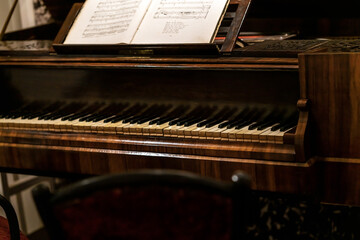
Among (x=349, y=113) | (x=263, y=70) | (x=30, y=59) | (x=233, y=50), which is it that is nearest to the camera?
(x=349, y=113)

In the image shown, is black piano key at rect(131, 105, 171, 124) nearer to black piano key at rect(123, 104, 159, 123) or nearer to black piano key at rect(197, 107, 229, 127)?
black piano key at rect(123, 104, 159, 123)

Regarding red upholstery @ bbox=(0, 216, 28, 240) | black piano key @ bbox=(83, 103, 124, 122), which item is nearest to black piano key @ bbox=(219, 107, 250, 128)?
black piano key @ bbox=(83, 103, 124, 122)

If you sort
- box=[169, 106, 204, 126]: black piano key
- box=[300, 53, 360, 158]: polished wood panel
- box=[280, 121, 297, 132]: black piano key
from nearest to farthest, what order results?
box=[300, 53, 360, 158]: polished wood panel, box=[280, 121, 297, 132]: black piano key, box=[169, 106, 204, 126]: black piano key

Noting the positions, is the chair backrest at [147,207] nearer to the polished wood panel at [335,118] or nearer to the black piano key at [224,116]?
the polished wood panel at [335,118]

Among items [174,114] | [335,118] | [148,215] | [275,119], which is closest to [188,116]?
[174,114]

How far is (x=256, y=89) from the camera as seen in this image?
7.62 ft

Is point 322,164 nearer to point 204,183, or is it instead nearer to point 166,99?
point 166,99

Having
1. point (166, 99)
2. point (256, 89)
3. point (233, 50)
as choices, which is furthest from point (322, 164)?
point (166, 99)

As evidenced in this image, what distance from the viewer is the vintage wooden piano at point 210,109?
2078mm

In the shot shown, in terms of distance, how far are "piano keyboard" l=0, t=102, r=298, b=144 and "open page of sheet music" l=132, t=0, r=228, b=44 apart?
29 centimetres

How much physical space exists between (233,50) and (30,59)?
103 cm

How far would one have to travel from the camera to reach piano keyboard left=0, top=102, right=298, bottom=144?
7.27 ft

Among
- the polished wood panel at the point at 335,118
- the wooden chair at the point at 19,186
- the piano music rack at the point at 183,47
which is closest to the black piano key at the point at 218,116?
the piano music rack at the point at 183,47

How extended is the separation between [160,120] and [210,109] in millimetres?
219
